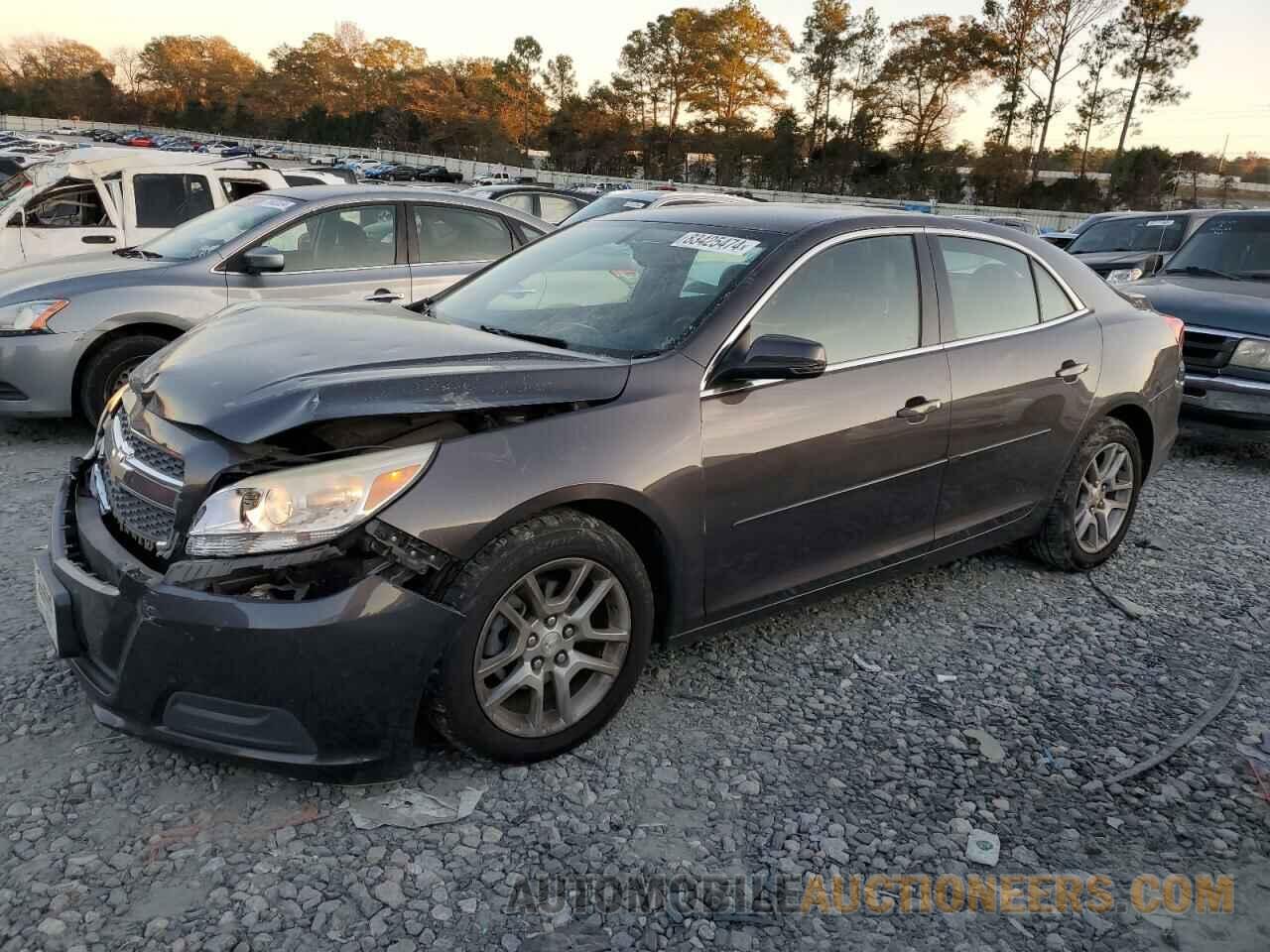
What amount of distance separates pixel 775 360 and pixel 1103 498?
98.5 inches

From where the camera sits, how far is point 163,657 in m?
2.43

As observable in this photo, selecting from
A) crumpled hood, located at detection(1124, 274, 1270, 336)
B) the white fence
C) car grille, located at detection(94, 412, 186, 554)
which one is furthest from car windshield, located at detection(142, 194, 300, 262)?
the white fence

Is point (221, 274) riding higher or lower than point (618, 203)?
lower

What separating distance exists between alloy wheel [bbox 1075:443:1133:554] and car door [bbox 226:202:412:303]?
4.39 meters

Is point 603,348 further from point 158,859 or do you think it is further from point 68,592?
point 158,859

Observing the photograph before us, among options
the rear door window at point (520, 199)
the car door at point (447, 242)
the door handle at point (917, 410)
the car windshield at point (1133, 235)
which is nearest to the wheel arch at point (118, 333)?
the car door at point (447, 242)

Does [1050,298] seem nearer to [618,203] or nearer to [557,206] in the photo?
[618,203]

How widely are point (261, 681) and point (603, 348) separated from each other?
4.95 feet

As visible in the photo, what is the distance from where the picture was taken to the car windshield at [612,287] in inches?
130

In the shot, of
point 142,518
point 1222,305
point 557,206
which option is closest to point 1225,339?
point 1222,305

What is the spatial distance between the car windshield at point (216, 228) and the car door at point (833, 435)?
4.57 m

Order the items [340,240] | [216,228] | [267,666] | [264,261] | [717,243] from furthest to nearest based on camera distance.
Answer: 1. [216,228]
2. [340,240]
3. [264,261]
4. [717,243]
5. [267,666]

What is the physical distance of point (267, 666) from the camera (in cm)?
239

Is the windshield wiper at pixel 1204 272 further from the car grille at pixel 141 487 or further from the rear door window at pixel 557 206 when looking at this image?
the rear door window at pixel 557 206
